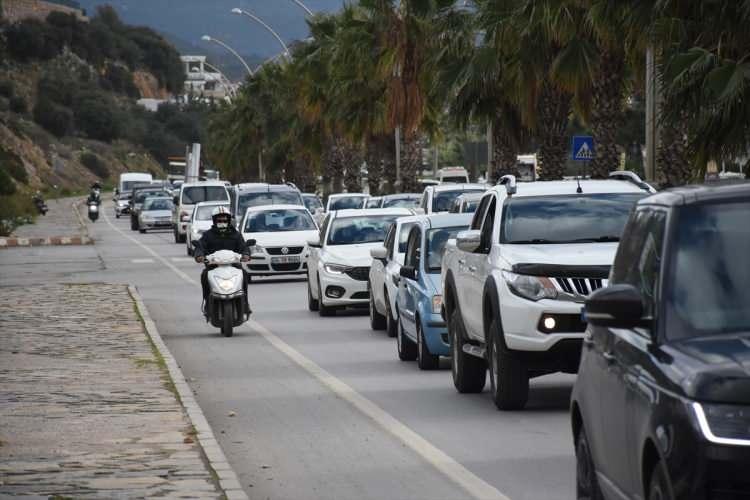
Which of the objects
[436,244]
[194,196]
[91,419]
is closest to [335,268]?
[436,244]

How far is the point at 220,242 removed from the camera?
80.2ft

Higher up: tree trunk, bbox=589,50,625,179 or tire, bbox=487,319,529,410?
tree trunk, bbox=589,50,625,179

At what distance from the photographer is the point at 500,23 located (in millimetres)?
38781

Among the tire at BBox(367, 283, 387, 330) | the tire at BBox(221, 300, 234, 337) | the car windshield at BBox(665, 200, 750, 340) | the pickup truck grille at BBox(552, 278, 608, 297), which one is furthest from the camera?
the tire at BBox(367, 283, 387, 330)

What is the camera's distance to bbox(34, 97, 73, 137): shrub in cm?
19461

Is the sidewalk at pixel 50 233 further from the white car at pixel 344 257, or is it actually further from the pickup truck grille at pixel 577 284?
the pickup truck grille at pixel 577 284

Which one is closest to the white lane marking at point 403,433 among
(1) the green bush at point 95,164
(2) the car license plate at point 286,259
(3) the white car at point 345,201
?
(2) the car license plate at point 286,259

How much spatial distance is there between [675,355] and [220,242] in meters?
17.9

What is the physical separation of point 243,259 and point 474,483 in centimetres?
1350

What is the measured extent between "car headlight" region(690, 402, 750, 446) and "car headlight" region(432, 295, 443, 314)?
11932mm

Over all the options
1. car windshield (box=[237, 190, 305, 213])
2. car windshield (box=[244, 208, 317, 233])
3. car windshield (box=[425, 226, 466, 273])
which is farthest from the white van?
car windshield (box=[425, 226, 466, 273])

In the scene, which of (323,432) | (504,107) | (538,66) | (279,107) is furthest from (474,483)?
(279,107)

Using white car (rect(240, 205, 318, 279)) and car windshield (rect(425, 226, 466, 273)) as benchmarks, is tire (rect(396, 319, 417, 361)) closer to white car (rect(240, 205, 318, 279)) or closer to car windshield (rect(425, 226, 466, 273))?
car windshield (rect(425, 226, 466, 273))

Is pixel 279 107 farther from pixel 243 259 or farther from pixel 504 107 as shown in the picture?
pixel 243 259
